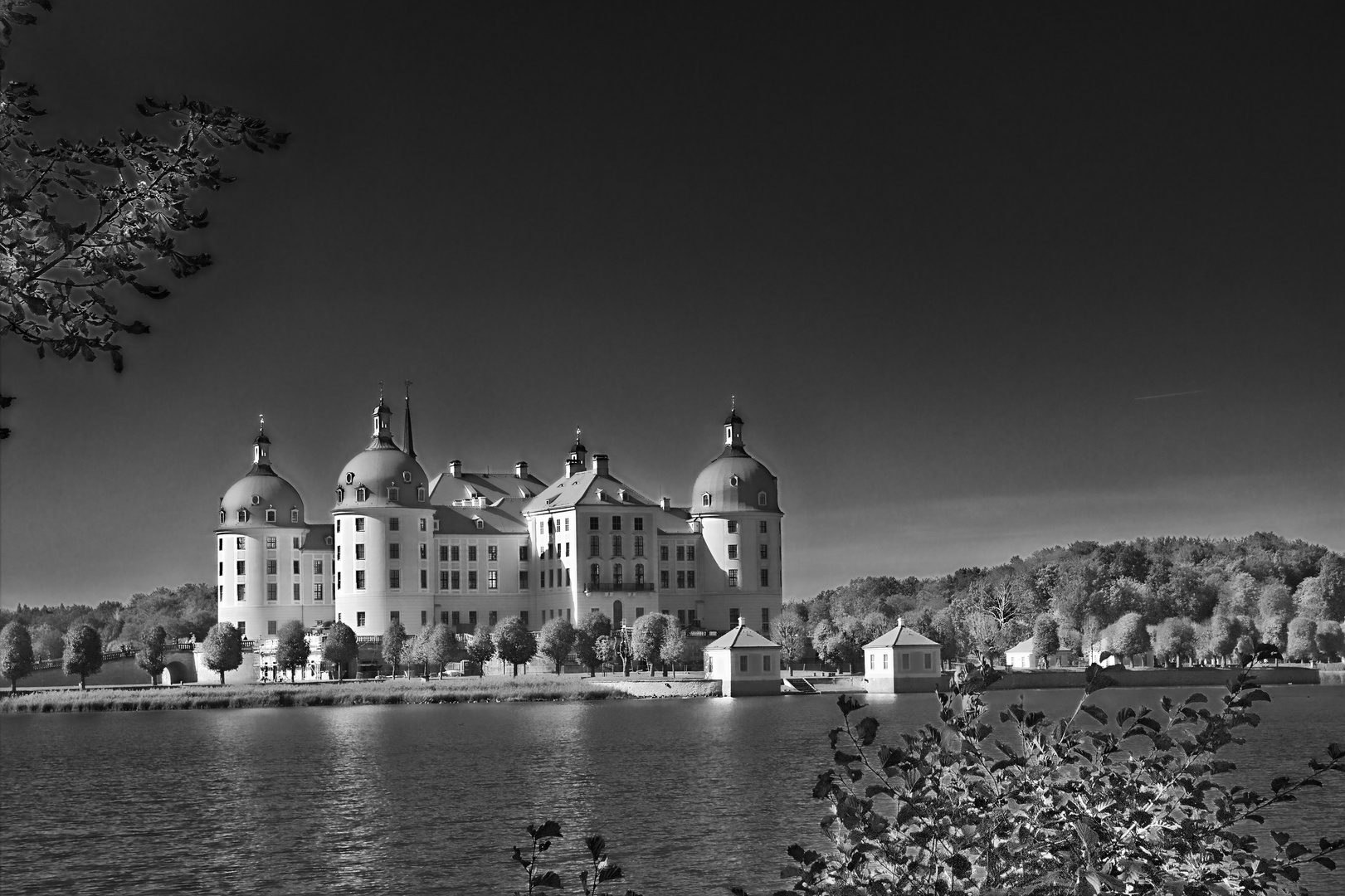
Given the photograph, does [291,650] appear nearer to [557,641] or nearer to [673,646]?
[557,641]

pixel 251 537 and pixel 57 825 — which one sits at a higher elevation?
pixel 251 537

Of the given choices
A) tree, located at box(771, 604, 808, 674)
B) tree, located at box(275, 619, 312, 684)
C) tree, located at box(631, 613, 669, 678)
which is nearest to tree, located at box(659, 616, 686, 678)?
tree, located at box(631, 613, 669, 678)

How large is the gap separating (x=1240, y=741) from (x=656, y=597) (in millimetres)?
87532

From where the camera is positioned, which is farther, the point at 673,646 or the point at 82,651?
the point at 82,651

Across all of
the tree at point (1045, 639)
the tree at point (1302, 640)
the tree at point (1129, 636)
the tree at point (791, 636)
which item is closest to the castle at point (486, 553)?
the tree at point (791, 636)

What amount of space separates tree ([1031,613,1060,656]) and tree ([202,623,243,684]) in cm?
4884

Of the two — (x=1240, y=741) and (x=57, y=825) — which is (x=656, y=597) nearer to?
(x=57, y=825)

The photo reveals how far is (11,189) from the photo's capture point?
15.6ft

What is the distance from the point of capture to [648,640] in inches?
3327

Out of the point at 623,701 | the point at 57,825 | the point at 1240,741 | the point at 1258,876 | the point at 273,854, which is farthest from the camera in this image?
the point at 623,701

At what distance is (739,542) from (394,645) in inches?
905

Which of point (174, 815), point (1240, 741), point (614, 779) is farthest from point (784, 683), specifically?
point (1240, 741)

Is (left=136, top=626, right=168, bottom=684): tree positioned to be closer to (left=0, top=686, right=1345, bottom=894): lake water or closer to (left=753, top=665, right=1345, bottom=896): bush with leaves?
(left=0, top=686, right=1345, bottom=894): lake water

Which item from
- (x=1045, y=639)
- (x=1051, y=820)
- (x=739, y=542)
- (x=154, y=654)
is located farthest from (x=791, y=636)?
(x=1051, y=820)
